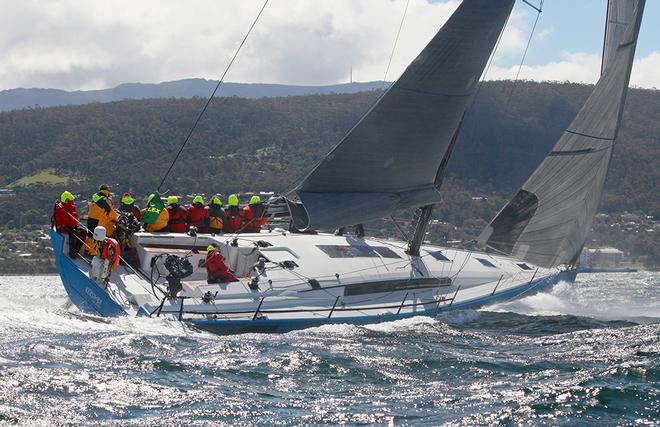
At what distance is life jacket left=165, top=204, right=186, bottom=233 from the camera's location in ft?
57.1

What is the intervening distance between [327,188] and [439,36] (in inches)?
122

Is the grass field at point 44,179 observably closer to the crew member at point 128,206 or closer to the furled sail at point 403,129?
the crew member at point 128,206

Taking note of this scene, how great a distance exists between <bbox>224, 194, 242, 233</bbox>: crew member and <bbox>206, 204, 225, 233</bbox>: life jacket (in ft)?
1.58

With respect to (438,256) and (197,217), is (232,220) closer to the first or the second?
(197,217)

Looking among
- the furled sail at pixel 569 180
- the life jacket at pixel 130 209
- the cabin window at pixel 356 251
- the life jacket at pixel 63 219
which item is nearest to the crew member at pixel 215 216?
the life jacket at pixel 130 209

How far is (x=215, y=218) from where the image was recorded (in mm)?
17656

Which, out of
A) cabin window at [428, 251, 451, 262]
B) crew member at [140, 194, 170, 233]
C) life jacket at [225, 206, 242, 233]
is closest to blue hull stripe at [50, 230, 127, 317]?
crew member at [140, 194, 170, 233]

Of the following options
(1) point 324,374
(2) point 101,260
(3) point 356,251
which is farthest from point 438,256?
(1) point 324,374

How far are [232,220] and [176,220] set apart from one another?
1.40 m

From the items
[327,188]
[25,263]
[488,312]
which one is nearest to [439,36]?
[327,188]

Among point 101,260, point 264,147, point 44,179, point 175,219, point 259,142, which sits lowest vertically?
point 44,179

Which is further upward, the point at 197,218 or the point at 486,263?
the point at 197,218

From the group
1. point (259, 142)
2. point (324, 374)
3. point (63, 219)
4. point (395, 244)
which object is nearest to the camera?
point (324, 374)

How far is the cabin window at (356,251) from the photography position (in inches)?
661
